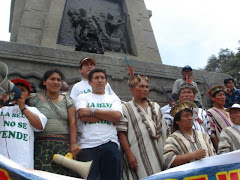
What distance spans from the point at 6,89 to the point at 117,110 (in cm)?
122

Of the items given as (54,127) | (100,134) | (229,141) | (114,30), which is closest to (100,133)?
(100,134)

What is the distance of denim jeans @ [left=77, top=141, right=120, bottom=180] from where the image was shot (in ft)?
10.4

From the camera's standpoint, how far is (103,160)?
320 centimetres

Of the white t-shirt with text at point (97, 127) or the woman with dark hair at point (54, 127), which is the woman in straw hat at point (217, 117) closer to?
the white t-shirt with text at point (97, 127)

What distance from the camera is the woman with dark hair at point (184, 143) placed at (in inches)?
120

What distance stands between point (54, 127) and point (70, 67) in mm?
3532

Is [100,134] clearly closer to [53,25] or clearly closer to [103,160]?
[103,160]

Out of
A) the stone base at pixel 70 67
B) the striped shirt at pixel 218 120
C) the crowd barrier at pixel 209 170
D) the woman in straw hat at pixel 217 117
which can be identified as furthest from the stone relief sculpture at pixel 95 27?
the crowd barrier at pixel 209 170

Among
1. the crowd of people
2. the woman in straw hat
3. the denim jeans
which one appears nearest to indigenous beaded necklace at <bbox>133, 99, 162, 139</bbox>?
the crowd of people

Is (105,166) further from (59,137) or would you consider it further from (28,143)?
(28,143)

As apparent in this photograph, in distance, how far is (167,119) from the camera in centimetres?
411

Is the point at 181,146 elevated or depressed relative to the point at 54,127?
depressed

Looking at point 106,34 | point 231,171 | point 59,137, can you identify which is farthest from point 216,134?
point 106,34

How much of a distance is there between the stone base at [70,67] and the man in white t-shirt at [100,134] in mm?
2859
